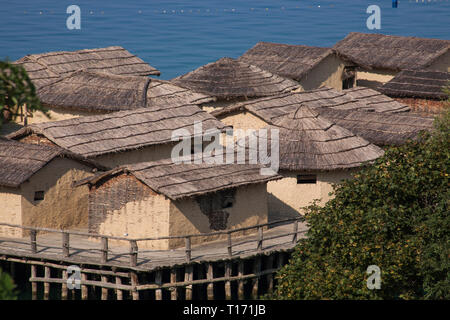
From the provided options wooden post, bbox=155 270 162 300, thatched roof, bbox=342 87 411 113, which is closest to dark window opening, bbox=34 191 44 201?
wooden post, bbox=155 270 162 300

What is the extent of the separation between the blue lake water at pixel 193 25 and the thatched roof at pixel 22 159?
4780 cm

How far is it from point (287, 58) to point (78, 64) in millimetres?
10760

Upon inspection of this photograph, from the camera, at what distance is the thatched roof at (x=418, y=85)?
153 feet

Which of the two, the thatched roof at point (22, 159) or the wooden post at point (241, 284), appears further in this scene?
the thatched roof at point (22, 159)

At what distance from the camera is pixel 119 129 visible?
118ft

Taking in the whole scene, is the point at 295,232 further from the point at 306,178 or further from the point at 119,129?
the point at 119,129

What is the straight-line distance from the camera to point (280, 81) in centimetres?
4778

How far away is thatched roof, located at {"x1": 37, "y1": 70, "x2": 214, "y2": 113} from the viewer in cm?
4181

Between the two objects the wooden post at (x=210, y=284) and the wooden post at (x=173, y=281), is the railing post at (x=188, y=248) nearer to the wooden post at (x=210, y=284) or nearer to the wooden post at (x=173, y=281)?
the wooden post at (x=173, y=281)

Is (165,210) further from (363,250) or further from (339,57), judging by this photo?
(339,57)

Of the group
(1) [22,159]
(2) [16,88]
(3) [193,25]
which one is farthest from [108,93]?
(3) [193,25]

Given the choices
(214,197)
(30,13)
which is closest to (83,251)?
(214,197)

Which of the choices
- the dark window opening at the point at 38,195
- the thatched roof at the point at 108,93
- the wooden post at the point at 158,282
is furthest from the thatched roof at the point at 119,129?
the wooden post at the point at 158,282

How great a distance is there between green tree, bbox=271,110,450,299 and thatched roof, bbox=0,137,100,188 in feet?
29.3
